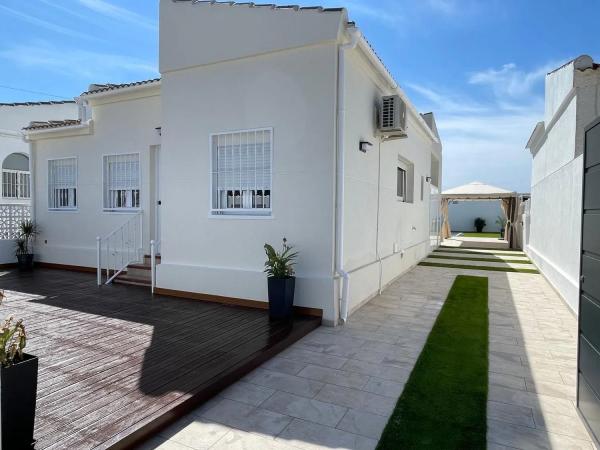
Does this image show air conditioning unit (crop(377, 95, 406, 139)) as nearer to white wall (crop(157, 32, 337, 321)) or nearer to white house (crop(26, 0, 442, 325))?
white house (crop(26, 0, 442, 325))

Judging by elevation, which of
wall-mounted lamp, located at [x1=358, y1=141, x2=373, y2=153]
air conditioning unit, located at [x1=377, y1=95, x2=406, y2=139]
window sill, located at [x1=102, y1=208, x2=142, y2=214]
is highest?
air conditioning unit, located at [x1=377, y1=95, x2=406, y2=139]

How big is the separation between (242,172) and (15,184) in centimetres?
1546

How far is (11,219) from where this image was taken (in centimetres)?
1066

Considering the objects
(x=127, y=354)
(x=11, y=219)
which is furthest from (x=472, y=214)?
(x=127, y=354)

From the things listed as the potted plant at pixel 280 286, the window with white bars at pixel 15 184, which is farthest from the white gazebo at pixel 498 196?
the window with white bars at pixel 15 184

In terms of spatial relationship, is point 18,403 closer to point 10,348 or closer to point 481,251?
point 10,348

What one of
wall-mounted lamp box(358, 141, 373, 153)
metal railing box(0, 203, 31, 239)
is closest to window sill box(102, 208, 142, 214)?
metal railing box(0, 203, 31, 239)

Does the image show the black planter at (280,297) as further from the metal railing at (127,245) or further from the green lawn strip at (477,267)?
the green lawn strip at (477,267)

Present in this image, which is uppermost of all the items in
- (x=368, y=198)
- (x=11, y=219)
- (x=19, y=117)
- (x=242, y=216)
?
(x=19, y=117)

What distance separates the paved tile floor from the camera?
2.93m

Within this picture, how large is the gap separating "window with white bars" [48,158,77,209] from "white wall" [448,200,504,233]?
29.5 metres

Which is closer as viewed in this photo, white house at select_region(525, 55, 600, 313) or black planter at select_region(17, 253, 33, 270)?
white house at select_region(525, 55, 600, 313)

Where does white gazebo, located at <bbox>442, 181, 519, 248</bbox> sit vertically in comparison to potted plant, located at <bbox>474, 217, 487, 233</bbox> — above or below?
above

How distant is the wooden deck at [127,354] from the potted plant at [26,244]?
3.60 m
